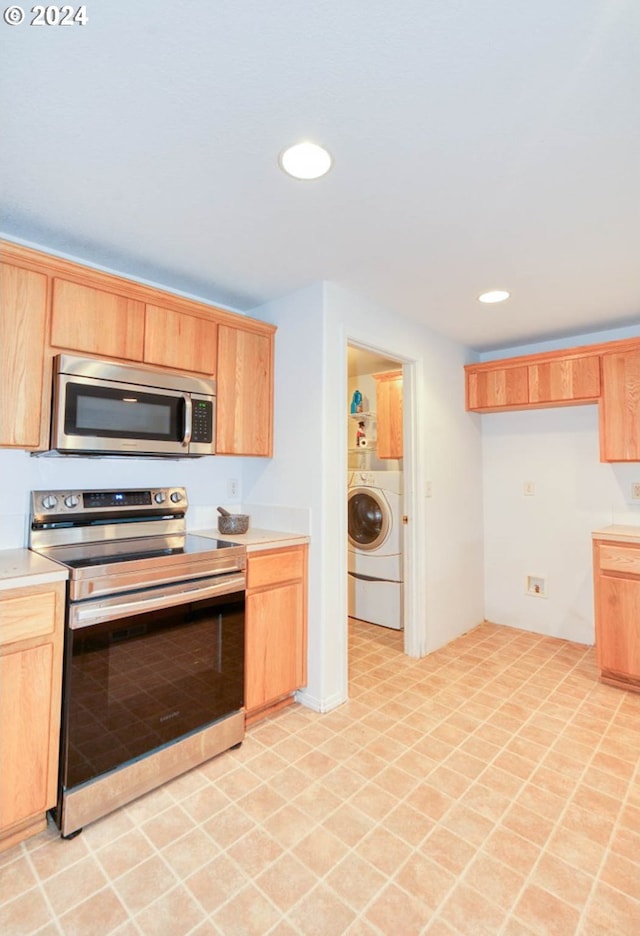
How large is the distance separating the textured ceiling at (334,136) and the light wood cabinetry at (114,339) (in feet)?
0.72

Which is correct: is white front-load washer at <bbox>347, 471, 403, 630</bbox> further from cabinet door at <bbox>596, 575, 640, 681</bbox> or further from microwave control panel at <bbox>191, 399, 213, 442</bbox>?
microwave control panel at <bbox>191, 399, 213, 442</bbox>

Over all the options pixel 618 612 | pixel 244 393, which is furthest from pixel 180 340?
pixel 618 612

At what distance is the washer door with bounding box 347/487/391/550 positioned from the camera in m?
3.70

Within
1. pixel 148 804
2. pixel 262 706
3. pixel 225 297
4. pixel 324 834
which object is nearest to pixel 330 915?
pixel 324 834

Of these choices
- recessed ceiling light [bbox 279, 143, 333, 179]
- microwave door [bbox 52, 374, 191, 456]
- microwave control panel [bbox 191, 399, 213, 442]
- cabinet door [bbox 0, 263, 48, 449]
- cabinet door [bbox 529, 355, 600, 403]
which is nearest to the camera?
recessed ceiling light [bbox 279, 143, 333, 179]

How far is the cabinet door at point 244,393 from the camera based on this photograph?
2438 mm

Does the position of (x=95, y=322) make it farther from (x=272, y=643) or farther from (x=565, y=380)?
(x=565, y=380)

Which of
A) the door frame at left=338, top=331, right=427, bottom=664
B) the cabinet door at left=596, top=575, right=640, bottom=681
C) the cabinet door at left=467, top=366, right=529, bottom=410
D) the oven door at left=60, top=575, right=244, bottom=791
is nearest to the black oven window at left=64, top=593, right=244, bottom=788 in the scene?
the oven door at left=60, top=575, right=244, bottom=791

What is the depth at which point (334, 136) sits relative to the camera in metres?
1.40

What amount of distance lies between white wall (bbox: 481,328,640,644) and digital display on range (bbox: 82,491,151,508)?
2.77 m

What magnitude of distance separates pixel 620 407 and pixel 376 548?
6.48ft

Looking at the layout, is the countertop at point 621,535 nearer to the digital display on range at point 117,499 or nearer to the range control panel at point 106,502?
the range control panel at point 106,502

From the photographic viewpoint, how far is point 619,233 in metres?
1.96

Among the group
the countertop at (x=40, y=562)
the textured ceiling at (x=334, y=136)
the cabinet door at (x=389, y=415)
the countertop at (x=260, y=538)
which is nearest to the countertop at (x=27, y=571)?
the countertop at (x=40, y=562)
